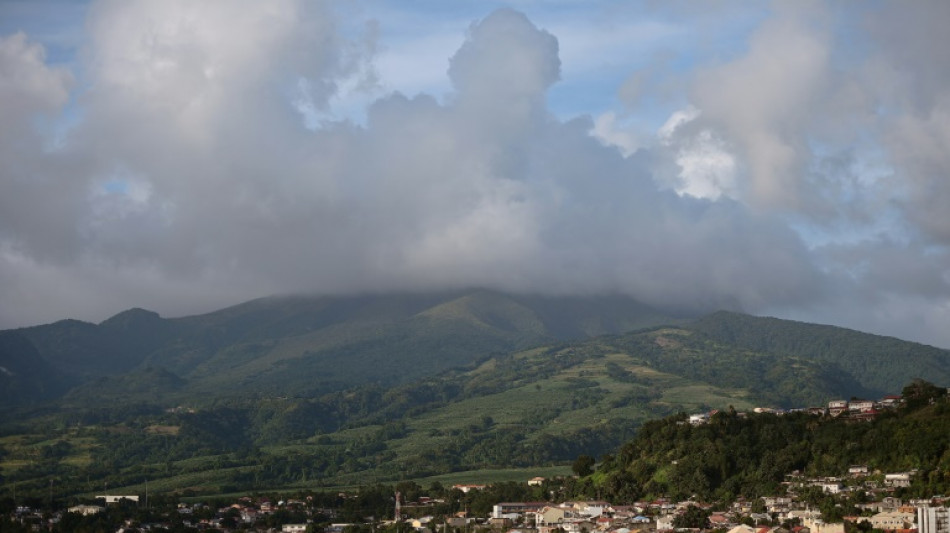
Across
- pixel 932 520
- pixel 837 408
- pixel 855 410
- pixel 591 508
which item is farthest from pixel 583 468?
pixel 932 520

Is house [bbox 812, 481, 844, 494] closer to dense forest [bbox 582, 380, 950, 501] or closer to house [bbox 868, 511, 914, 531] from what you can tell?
dense forest [bbox 582, 380, 950, 501]

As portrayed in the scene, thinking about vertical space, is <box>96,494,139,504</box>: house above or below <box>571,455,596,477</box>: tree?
below

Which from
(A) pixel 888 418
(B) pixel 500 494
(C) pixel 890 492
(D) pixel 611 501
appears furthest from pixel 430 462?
(C) pixel 890 492

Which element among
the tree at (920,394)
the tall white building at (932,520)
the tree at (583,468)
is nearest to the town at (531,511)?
the tall white building at (932,520)

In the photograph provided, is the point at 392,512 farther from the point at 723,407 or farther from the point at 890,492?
the point at 723,407

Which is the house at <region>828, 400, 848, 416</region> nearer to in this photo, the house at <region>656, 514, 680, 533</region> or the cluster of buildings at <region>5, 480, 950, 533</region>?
the cluster of buildings at <region>5, 480, 950, 533</region>

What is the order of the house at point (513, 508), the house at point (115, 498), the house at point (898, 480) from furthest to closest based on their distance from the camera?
the house at point (115, 498) < the house at point (513, 508) < the house at point (898, 480)

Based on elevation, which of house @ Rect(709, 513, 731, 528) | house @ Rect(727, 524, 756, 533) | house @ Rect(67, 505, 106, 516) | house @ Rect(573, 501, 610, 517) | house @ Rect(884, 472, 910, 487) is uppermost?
house @ Rect(884, 472, 910, 487)

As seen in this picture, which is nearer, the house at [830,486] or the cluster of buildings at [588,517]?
the cluster of buildings at [588,517]

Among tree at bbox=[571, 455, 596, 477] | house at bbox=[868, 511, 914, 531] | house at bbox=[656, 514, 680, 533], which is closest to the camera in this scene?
house at bbox=[868, 511, 914, 531]

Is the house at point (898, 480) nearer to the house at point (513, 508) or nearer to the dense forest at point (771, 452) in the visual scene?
the dense forest at point (771, 452)

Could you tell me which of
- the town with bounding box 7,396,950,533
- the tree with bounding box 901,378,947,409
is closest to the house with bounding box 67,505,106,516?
the town with bounding box 7,396,950,533

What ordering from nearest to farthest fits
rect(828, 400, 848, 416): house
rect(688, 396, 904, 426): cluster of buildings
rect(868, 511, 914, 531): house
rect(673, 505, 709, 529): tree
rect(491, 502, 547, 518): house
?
rect(868, 511, 914, 531): house < rect(673, 505, 709, 529): tree < rect(491, 502, 547, 518): house < rect(688, 396, 904, 426): cluster of buildings < rect(828, 400, 848, 416): house

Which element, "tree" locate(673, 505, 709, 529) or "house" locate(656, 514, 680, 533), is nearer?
"tree" locate(673, 505, 709, 529)
